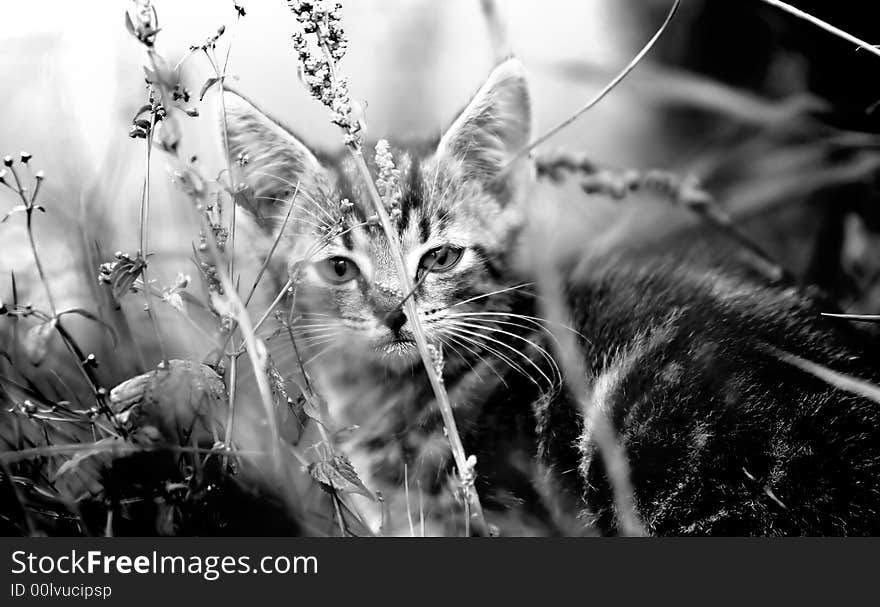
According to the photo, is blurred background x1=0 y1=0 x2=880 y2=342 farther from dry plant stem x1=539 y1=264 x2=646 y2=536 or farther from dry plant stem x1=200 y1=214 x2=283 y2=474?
dry plant stem x1=200 y1=214 x2=283 y2=474

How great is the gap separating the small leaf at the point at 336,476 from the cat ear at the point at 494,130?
0.54 meters

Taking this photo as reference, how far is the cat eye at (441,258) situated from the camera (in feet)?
4.29

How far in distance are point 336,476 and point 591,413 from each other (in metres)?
0.46

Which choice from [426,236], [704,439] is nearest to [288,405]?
[426,236]

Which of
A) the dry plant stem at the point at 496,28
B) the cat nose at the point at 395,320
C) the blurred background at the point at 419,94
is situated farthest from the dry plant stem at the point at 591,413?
the dry plant stem at the point at 496,28

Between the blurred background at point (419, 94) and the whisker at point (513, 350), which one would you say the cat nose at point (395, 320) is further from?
the blurred background at point (419, 94)

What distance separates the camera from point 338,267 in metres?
1.32

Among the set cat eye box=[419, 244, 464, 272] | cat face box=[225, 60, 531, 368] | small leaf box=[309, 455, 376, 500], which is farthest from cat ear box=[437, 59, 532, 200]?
small leaf box=[309, 455, 376, 500]

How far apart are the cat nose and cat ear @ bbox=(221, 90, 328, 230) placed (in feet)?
0.79

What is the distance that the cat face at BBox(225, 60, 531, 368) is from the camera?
1.27 m
